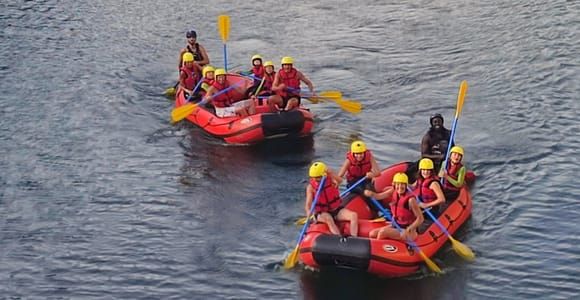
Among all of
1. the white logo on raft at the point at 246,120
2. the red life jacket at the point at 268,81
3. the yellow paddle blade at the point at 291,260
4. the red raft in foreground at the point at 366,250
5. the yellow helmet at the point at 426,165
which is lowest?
the yellow paddle blade at the point at 291,260

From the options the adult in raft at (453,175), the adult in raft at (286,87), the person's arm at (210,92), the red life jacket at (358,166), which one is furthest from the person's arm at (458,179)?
the person's arm at (210,92)

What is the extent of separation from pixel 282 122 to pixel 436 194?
5591 millimetres

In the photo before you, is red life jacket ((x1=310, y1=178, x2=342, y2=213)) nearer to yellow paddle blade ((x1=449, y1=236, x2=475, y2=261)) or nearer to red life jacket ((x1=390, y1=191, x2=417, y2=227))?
red life jacket ((x1=390, y1=191, x2=417, y2=227))

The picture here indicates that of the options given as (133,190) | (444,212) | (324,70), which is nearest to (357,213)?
(444,212)

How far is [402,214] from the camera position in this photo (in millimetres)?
14336

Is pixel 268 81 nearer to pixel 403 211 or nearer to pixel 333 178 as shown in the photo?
pixel 333 178

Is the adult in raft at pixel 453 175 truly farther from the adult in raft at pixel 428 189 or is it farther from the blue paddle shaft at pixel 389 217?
the blue paddle shaft at pixel 389 217

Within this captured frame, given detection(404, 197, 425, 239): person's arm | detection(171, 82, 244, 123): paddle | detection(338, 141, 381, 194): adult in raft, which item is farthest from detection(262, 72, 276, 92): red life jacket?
detection(404, 197, 425, 239): person's arm

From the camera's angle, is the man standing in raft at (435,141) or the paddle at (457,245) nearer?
the paddle at (457,245)

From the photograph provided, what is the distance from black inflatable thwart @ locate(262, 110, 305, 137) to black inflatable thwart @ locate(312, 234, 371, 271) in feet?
19.2

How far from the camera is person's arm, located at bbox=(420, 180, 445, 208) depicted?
1464cm

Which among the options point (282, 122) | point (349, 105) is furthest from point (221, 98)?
point (349, 105)

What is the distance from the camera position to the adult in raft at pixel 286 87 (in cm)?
2011

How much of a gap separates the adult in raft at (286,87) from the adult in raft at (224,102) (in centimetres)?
64
